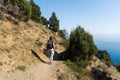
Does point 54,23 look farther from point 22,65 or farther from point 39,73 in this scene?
point 39,73

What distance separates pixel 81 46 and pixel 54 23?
1073 inches

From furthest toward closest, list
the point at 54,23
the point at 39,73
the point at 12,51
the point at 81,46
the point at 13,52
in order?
the point at 54,23, the point at 81,46, the point at 12,51, the point at 13,52, the point at 39,73

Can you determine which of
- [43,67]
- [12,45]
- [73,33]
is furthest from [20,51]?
[73,33]

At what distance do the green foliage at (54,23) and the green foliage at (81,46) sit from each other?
932 inches

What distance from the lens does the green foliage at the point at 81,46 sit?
24266 millimetres

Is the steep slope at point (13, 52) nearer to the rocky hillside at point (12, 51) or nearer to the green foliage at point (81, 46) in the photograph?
the rocky hillside at point (12, 51)

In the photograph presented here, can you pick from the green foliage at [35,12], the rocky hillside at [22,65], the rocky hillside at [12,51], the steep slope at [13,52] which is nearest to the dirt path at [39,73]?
the rocky hillside at [22,65]

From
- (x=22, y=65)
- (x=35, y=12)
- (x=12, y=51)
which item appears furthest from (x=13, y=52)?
(x=35, y=12)

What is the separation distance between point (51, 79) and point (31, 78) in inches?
58.4

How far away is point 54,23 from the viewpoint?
51.0 meters

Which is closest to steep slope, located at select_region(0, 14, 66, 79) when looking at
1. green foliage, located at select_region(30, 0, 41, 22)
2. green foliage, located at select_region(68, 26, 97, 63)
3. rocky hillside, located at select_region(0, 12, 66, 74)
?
rocky hillside, located at select_region(0, 12, 66, 74)

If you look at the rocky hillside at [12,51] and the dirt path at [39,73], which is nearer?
the dirt path at [39,73]

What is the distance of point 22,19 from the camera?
1318 inches

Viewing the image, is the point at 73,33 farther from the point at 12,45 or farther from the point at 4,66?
the point at 4,66
